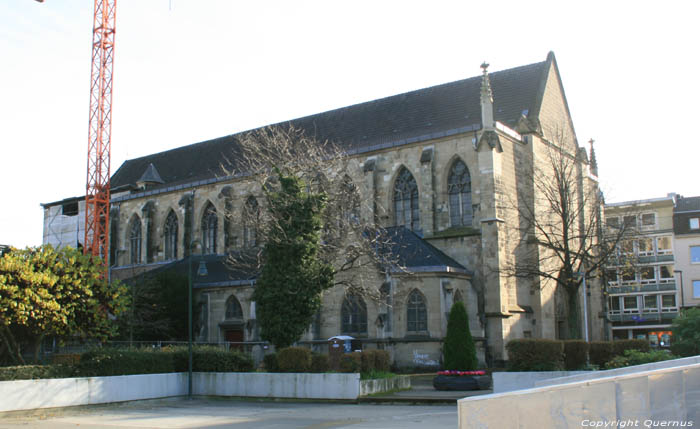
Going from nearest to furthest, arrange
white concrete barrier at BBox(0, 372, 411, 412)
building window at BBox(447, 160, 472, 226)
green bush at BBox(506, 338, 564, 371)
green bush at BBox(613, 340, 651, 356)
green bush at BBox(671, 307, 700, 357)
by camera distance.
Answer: white concrete barrier at BBox(0, 372, 411, 412) → green bush at BBox(506, 338, 564, 371) → green bush at BBox(613, 340, 651, 356) → green bush at BBox(671, 307, 700, 357) → building window at BBox(447, 160, 472, 226)

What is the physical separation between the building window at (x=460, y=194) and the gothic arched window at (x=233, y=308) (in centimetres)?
1267

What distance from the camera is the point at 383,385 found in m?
24.0

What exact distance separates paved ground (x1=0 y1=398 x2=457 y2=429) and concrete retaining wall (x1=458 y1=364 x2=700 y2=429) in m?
5.94

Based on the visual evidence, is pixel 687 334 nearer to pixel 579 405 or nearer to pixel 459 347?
pixel 459 347

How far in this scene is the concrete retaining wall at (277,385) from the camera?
22.9 m

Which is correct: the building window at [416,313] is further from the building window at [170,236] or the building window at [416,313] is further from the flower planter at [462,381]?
the building window at [170,236]

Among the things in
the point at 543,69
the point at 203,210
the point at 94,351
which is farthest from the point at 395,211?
the point at 94,351

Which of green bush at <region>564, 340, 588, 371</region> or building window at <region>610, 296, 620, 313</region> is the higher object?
building window at <region>610, 296, 620, 313</region>

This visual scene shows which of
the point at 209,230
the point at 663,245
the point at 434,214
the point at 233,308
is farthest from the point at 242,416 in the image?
the point at 663,245

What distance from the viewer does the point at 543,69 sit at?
40.1m

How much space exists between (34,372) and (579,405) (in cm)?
1702

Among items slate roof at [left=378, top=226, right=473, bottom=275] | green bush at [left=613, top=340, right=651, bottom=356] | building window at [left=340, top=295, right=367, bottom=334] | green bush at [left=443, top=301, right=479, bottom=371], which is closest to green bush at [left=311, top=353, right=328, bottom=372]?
green bush at [left=443, top=301, right=479, bottom=371]

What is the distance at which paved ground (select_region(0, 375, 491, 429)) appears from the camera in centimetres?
1664

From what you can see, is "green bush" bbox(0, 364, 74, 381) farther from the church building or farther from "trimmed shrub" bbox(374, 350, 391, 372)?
"trimmed shrub" bbox(374, 350, 391, 372)
